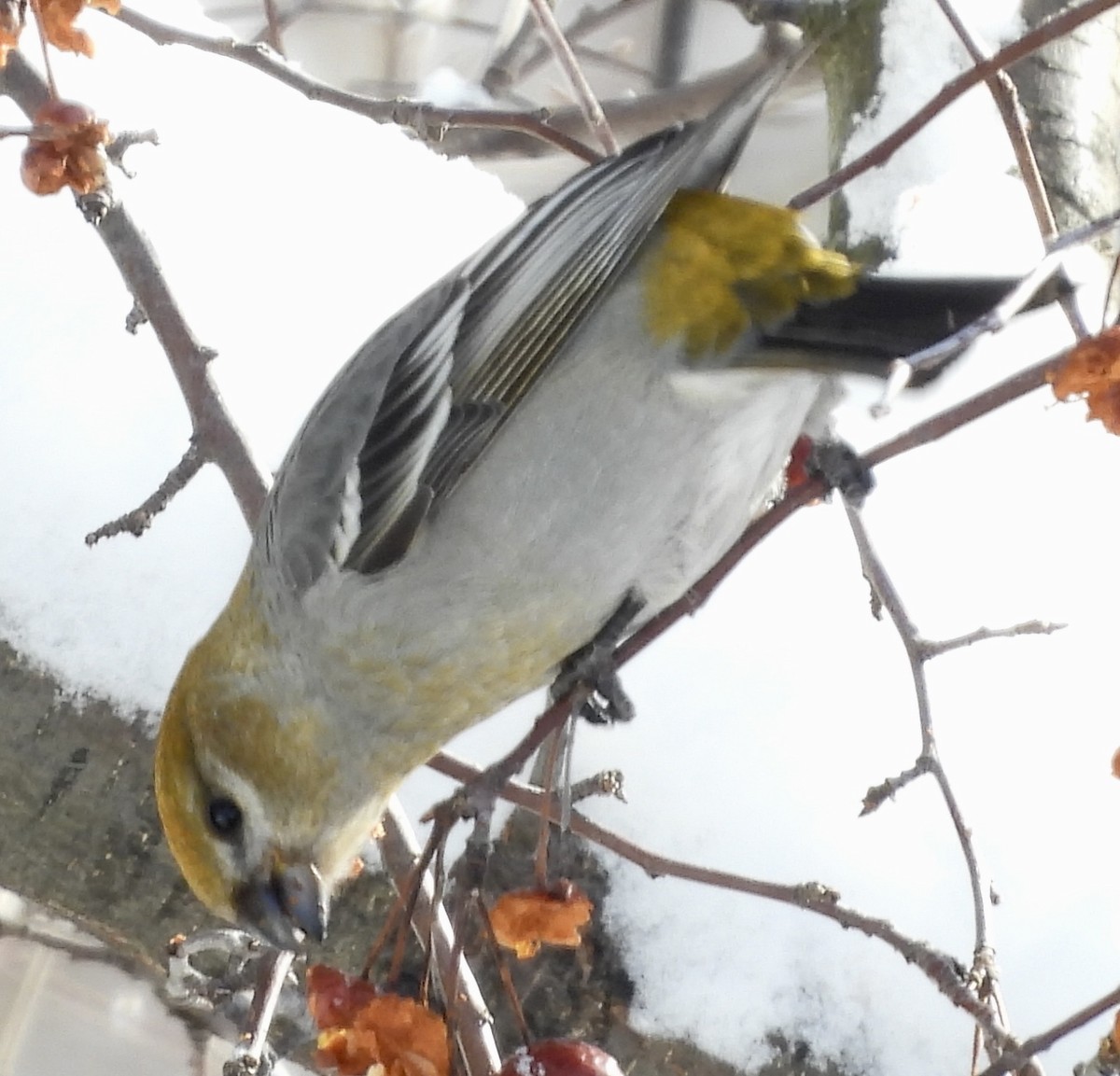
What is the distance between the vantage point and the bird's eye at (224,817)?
1.62 meters

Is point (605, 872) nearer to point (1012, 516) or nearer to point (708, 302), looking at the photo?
point (708, 302)

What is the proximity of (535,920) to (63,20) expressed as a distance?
1053 mm

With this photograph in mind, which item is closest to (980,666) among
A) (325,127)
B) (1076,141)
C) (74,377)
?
(1076,141)

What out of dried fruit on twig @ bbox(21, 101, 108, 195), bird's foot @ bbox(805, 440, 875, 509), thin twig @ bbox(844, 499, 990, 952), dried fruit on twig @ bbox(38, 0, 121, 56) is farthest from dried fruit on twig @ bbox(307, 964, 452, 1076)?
dried fruit on twig @ bbox(38, 0, 121, 56)

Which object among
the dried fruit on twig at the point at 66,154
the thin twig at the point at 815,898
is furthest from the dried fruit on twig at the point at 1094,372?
the dried fruit on twig at the point at 66,154

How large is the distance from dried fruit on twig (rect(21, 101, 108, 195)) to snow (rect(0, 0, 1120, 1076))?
0.30 meters

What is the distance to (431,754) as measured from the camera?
1.71 m

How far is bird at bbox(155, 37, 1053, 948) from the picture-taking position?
1.62 metres

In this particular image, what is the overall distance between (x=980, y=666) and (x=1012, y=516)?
0.30m

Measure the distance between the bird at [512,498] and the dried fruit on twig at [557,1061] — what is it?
0.39 metres

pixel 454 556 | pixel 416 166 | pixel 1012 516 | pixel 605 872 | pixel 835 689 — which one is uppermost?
pixel 416 166

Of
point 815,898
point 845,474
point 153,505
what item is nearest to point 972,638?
point 845,474

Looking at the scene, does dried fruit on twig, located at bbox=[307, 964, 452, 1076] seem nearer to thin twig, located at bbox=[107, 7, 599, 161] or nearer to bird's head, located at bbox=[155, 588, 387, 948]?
bird's head, located at bbox=[155, 588, 387, 948]

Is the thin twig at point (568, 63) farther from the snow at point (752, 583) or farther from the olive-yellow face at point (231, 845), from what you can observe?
the olive-yellow face at point (231, 845)
